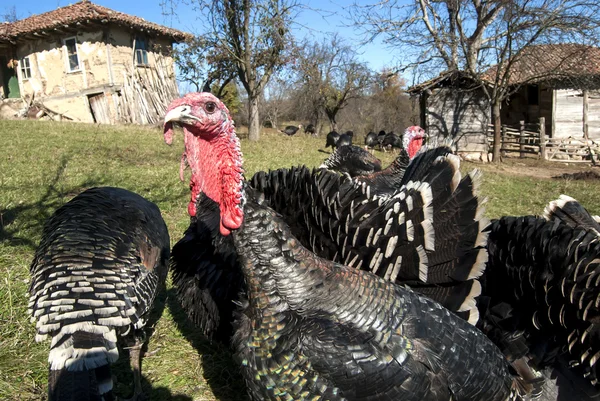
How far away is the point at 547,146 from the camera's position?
1722cm

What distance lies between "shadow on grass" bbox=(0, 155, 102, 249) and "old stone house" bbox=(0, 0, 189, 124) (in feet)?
41.5

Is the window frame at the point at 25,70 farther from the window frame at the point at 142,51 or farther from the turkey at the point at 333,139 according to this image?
the turkey at the point at 333,139

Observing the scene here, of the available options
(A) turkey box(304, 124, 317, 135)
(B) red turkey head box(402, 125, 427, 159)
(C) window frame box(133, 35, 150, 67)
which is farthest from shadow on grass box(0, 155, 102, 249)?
(A) turkey box(304, 124, 317, 135)

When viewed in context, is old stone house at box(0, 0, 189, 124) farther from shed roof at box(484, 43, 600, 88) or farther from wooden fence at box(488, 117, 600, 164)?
wooden fence at box(488, 117, 600, 164)

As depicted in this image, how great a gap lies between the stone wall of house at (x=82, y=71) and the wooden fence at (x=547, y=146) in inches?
633

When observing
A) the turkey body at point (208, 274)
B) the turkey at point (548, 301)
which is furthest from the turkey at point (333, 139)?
the turkey at point (548, 301)

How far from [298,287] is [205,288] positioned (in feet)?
4.26

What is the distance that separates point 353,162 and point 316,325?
7406mm

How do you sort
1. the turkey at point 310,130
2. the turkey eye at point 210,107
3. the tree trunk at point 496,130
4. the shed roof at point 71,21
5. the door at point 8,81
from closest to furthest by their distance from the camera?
the turkey eye at point 210,107
the tree trunk at point 496,130
the shed roof at point 71,21
the door at point 8,81
the turkey at point 310,130

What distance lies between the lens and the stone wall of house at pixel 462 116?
725 inches

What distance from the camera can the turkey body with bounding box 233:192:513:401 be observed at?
1.90 metres

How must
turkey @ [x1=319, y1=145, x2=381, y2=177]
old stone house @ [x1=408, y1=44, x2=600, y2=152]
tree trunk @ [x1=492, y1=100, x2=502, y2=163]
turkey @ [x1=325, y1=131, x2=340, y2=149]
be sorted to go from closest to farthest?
turkey @ [x1=319, y1=145, x2=381, y2=177], tree trunk @ [x1=492, y1=100, x2=502, y2=163], old stone house @ [x1=408, y1=44, x2=600, y2=152], turkey @ [x1=325, y1=131, x2=340, y2=149]

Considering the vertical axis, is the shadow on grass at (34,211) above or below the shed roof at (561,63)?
below

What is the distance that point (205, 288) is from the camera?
3.15 metres
